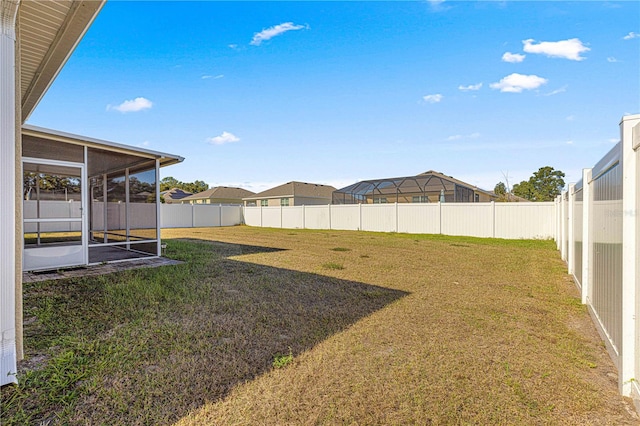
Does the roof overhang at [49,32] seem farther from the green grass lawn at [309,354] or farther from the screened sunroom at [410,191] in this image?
the screened sunroom at [410,191]

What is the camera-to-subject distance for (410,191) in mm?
18719

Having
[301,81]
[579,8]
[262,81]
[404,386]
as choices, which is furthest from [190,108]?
[404,386]

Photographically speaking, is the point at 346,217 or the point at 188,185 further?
the point at 188,185

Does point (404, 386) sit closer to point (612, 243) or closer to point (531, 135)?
point (612, 243)

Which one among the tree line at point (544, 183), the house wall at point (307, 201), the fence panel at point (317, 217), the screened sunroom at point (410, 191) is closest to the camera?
the screened sunroom at point (410, 191)

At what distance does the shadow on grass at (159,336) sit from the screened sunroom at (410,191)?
1350cm

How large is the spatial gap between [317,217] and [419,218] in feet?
21.9

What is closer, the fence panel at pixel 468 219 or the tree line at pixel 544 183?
the fence panel at pixel 468 219

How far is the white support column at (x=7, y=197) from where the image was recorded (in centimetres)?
227

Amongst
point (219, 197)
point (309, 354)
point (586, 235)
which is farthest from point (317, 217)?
point (219, 197)

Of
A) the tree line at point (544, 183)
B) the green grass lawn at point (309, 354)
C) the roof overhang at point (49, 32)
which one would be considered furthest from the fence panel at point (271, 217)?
the tree line at point (544, 183)

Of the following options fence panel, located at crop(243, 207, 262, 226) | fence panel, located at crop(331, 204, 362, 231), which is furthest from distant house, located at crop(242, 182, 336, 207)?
fence panel, located at crop(331, 204, 362, 231)

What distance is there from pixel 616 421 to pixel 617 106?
375 inches

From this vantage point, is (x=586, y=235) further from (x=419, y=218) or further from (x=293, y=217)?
(x=293, y=217)
